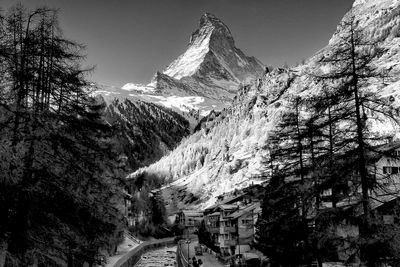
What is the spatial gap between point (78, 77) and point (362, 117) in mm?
12625

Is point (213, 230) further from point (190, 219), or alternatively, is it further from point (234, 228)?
point (190, 219)

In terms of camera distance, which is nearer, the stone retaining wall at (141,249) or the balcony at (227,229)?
the stone retaining wall at (141,249)

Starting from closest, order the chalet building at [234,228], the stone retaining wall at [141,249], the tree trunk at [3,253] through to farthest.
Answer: the tree trunk at [3,253]
the stone retaining wall at [141,249]
the chalet building at [234,228]

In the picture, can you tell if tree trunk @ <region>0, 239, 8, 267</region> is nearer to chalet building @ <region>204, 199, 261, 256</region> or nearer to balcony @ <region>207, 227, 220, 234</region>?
chalet building @ <region>204, 199, 261, 256</region>

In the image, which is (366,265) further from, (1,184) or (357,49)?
(1,184)

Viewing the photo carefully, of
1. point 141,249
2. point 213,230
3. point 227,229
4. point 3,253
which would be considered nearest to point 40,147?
point 3,253

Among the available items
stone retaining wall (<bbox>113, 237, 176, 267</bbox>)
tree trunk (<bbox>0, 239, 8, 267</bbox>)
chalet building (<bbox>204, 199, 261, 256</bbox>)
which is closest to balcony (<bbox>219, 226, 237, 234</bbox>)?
chalet building (<bbox>204, 199, 261, 256</bbox>)

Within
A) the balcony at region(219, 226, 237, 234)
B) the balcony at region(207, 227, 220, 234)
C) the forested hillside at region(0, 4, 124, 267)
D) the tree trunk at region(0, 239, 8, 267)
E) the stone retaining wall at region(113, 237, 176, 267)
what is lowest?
the stone retaining wall at region(113, 237, 176, 267)

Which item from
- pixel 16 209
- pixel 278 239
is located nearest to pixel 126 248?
pixel 278 239

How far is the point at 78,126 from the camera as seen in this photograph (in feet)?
62.3

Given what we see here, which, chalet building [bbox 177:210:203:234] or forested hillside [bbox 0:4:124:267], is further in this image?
chalet building [bbox 177:210:203:234]

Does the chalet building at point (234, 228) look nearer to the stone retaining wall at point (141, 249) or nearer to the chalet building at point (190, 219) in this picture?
the stone retaining wall at point (141, 249)

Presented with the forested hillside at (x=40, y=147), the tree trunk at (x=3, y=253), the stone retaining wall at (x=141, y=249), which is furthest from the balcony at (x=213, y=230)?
the tree trunk at (x=3, y=253)

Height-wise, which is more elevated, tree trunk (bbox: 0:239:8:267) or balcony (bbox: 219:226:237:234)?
tree trunk (bbox: 0:239:8:267)
